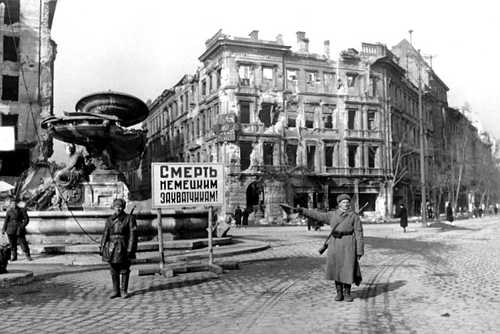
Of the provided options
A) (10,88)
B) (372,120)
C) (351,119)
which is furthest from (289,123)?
(10,88)

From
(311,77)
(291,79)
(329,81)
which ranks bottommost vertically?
(291,79)

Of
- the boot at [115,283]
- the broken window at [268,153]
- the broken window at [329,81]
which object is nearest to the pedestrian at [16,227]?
the boot at [115,283]

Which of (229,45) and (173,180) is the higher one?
(229,45)

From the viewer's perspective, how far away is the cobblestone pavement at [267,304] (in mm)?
5969

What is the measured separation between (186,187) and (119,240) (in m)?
3.08

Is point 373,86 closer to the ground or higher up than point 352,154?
higher up

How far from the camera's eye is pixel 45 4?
4347 centimetres

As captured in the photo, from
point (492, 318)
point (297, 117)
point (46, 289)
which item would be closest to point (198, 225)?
point (46, 289)

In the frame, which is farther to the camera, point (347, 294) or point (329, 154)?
point (329, 154)

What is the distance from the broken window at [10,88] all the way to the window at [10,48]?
169cm

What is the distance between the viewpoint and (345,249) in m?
7.39

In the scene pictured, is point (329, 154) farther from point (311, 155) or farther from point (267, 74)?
point (267, 74)

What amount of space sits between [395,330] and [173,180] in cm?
594

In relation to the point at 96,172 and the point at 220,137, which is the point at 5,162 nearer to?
the point at 220,137
